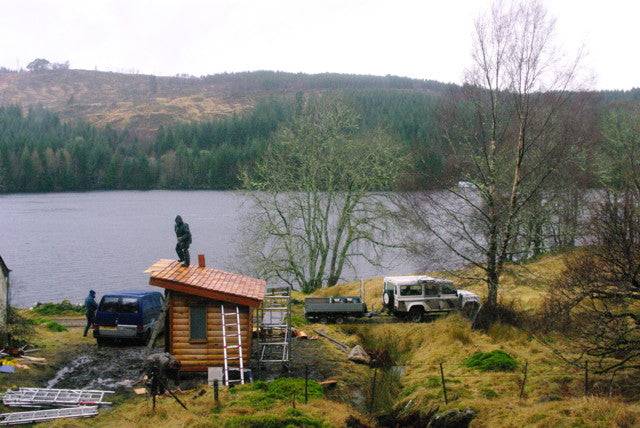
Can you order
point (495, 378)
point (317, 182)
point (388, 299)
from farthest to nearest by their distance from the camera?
point (317, 182)
point (388, 299)
point (495, 378)

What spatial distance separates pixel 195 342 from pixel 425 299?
11.1 metres

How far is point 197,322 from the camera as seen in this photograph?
57.4 feet

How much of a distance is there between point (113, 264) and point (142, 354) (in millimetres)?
29830

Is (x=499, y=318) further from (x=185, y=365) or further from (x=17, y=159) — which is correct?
(x=17, y=159)

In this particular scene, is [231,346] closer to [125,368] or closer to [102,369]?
[125,368]

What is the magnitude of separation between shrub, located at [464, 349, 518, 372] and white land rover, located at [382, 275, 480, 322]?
264 inches

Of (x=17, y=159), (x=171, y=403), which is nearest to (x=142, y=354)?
(x=171, y=403)

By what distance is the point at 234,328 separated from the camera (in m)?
17.8

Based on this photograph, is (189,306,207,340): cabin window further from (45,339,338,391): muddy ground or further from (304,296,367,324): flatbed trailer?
(304,296,367,324): flatbed trailer

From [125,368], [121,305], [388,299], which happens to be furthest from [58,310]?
[388,299]

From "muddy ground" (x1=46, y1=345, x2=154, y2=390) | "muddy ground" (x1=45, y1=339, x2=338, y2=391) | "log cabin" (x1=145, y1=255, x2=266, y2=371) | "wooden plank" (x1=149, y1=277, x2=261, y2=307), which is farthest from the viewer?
"log cabin" (x1=145, y1=255, x2=266, y2=371)

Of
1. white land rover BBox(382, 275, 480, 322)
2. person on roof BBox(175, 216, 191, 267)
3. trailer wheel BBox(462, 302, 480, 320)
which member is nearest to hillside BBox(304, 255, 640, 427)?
trailer wheel BBox(462, 302, 480, 320)

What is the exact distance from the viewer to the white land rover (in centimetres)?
2452

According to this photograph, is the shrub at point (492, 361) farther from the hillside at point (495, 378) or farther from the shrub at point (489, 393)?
the shrub at point (489, 393)
